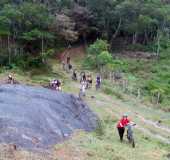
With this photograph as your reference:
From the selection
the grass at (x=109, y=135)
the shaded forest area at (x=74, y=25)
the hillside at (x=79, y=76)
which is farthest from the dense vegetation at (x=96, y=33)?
the grass at (x=109, y=135)

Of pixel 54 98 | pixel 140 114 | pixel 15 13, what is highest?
pixel 15 13

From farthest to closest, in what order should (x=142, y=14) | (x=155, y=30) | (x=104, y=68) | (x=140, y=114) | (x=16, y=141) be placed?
(x=155, y=30) → (x=142, y=14) → (x=104, y=68) → (x=140, y=114) → (x=16, y=141)

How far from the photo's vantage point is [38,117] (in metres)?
19.7

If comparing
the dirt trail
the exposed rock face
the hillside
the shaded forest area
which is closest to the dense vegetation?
the shaded forest area

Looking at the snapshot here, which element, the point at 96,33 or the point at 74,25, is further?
the point at 96,33

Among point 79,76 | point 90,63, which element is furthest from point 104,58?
point 90,63

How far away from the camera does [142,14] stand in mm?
56938

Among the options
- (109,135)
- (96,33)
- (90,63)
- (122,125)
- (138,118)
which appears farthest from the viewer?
(96,33)

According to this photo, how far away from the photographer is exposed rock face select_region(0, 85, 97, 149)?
16906mm

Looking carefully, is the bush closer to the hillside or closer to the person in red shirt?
the hillside

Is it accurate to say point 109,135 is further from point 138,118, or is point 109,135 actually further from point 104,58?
point 104,58

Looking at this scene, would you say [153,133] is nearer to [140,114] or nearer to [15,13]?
[140,114]

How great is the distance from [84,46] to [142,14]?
9.09m

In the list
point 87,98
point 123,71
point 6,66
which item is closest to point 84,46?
point 123,71
